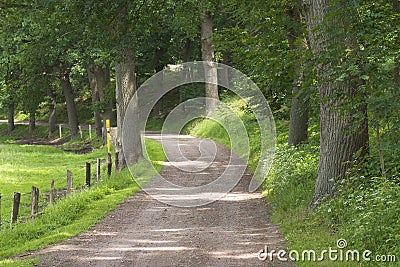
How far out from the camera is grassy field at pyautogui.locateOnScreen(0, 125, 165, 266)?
1238 centimetres

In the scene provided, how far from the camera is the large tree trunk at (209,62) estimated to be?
36.4 metres

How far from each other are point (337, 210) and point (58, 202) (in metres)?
8.19

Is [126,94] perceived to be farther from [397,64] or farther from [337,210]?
[397,64]

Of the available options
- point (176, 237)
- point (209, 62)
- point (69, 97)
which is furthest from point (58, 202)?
point (69, 97)

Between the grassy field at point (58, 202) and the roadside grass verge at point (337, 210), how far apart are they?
412 cm

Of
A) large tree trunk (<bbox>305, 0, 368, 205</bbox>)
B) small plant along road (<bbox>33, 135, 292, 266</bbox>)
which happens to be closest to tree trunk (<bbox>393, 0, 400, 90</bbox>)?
large tree trunk (<bbox>305, 0, 368, 205</bbox>)

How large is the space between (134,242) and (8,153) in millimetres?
28196

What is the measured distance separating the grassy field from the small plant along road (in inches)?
17.1

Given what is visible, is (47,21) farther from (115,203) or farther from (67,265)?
(67,265)

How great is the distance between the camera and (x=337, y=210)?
1045 centimetres

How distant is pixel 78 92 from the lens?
67.8 metres

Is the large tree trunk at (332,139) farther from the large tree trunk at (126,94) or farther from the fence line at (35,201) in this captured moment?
the large tree trunk at (126,94)

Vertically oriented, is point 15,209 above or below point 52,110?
below

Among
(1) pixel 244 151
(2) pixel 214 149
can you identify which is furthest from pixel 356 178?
(2) pixel 214 149
